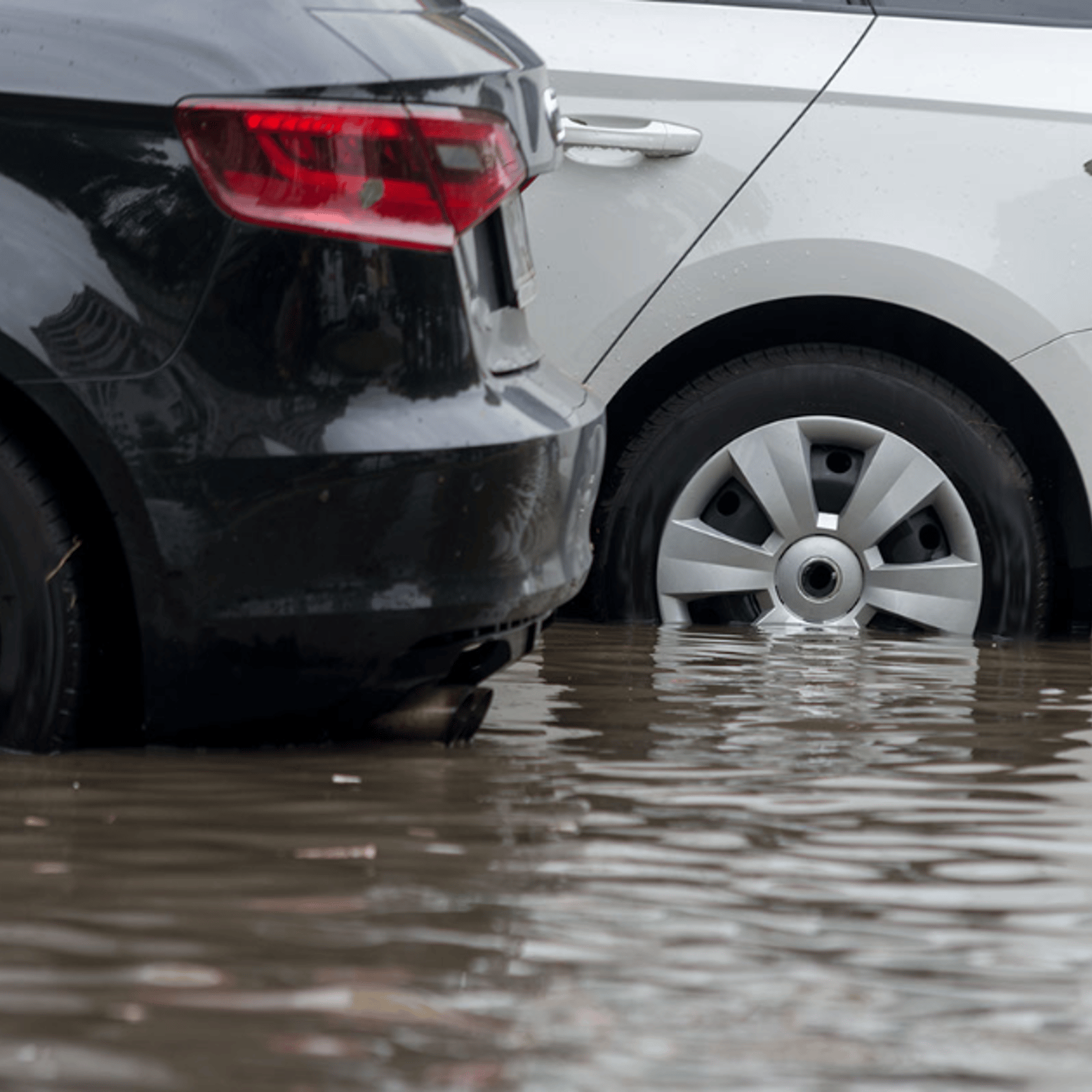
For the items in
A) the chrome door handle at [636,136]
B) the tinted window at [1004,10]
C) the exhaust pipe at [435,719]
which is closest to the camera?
the exhaust pipe at [435,719]

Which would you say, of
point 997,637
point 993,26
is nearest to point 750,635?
point 997,637

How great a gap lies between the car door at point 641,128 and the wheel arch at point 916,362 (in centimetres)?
27

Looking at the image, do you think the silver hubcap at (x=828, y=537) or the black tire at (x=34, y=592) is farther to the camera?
the silver hubcap at (x=828, y=537)

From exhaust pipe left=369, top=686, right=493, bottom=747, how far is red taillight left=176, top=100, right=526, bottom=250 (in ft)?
2.62

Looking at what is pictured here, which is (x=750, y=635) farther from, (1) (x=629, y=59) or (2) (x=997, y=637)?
(1) (x=629, y=59)

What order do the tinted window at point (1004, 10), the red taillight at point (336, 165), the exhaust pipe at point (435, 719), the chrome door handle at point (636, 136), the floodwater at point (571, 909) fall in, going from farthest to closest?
1. the tinted window at point (1004, 10)
2. the chrome door handle at point (636, 136)
3. the exhaust pipe at point (435, 719)
4. the red taillight at point (336, 165)
5. the floodwater at point (571, 909)

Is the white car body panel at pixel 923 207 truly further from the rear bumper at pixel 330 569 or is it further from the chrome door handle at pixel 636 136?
the rear bumper at pixel 330 569

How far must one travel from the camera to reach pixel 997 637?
5.30 meters

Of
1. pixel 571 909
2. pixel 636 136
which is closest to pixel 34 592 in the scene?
pixel 571 909

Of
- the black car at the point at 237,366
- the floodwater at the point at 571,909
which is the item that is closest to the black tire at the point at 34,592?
the black car at the point at 237,366

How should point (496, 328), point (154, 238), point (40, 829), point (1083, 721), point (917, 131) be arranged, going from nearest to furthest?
point (40, 829) → point (154, 238) → point (496, 328) → point (1083, 721) → point (917, 131)

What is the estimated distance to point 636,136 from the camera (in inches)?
198

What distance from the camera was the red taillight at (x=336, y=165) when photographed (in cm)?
346

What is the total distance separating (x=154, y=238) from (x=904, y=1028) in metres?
1.75
